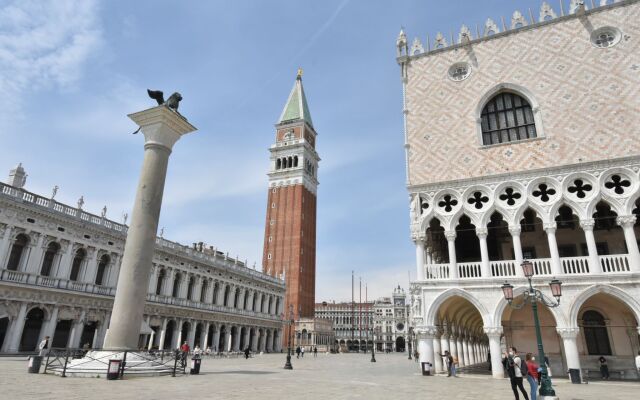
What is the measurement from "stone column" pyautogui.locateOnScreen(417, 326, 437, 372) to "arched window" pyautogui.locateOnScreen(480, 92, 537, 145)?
1036 centimetres

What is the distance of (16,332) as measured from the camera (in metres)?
24.0

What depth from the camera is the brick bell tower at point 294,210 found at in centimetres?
6719

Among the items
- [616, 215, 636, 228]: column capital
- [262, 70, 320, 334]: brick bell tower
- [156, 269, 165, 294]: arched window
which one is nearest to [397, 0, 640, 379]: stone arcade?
[616, 215, 636, 228]: column capital

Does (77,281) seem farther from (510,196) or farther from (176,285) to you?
(510,196)

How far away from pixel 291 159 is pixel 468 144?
56.5 m

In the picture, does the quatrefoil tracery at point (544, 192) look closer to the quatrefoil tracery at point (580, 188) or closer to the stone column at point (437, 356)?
the quatrefoil tracery at point (580, 188)

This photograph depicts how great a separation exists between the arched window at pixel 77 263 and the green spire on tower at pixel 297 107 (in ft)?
180

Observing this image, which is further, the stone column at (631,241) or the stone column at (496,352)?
the stone column at (496,352)

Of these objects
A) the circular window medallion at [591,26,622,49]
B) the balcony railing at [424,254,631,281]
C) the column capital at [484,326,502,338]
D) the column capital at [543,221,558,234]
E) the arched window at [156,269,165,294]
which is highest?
the circular window medallion at [591,26,622,49]

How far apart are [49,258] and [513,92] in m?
31.3

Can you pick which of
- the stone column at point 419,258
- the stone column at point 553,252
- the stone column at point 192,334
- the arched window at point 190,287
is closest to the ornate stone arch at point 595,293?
the stone column at point 553,252

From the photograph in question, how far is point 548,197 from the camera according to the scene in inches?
734

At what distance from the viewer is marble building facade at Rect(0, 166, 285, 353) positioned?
79.8ft

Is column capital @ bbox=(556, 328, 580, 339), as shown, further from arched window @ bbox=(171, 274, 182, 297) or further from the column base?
arched window @ bbox=(171, 274, 182, 297)
